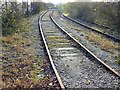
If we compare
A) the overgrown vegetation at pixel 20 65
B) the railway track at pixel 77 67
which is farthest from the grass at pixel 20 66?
the railway track at pixel 77 67

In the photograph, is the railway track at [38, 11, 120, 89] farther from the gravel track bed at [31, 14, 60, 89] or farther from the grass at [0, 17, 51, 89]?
the grass at [0, 17, 51, 89]

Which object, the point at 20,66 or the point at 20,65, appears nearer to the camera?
the point at 20,66

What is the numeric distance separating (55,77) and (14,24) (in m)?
8.16

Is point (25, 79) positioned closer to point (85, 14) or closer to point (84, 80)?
point (84, 80)

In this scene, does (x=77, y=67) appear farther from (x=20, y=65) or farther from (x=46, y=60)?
(x=20, y=65)

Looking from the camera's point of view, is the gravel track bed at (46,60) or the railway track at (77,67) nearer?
the gravel track bed at (46,60)

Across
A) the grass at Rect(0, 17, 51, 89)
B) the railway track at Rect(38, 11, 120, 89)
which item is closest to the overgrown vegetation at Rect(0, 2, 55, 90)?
the grass at Rect(0, 17, 51, 89)

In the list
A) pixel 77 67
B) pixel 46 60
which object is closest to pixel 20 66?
pixel 46 60

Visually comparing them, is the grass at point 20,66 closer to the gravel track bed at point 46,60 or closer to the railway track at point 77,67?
the gravel track bed at point 46,60

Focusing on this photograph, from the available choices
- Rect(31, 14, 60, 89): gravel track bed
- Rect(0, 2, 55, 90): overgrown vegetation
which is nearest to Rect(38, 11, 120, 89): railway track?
Rect(31, 14, 60, 89): gravel track bed

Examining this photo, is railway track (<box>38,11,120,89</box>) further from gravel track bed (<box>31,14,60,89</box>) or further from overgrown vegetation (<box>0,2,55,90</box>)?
overgrown vegetation (<box>0,2,55,90</box>)

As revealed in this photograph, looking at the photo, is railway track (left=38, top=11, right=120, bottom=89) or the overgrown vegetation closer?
the overgrown vegetation

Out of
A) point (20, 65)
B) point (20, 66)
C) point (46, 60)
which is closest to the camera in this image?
point (20, 66)

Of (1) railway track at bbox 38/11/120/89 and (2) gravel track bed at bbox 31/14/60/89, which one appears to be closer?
(2) gravel track bed at bbox 31/14/60/89
